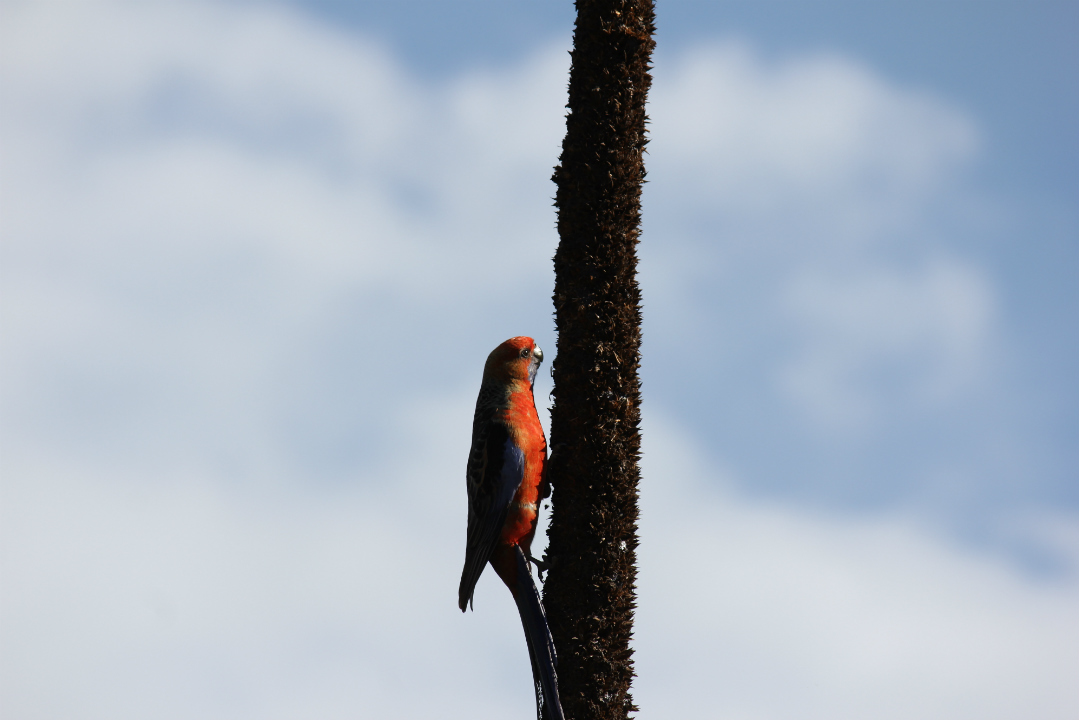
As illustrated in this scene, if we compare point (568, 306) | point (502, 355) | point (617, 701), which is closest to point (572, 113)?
point (568, 306)

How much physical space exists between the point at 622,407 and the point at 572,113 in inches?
107

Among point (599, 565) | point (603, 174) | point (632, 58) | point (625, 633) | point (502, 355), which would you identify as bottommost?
point (625, 633)

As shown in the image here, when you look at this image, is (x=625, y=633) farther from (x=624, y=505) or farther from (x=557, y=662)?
(x=624, y=505)

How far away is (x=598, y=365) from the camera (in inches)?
289

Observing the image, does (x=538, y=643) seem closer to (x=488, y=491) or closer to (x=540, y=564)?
(x=540, y=564)

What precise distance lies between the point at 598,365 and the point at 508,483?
135 cm

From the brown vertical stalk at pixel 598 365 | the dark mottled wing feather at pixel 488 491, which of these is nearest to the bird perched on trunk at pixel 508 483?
the dark mottled wing feather at pixel 488 491

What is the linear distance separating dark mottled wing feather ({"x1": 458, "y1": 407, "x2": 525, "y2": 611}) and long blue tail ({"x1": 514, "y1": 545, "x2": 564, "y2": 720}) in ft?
1.14

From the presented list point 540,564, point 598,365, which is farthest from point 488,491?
point 598,365

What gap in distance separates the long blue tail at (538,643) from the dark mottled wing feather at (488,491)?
0.35 metres

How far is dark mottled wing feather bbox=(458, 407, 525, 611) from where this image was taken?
768 cm

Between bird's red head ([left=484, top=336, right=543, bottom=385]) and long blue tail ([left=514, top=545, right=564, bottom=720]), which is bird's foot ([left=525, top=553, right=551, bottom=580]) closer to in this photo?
long blue tail ([left=514, top=545, right=564, bottom=720])

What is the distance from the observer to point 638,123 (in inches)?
303

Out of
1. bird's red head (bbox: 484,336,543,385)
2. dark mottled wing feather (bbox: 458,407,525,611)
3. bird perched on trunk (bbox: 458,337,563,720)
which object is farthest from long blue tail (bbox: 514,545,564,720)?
bird's red head (bbox: 484,336,543,385)
